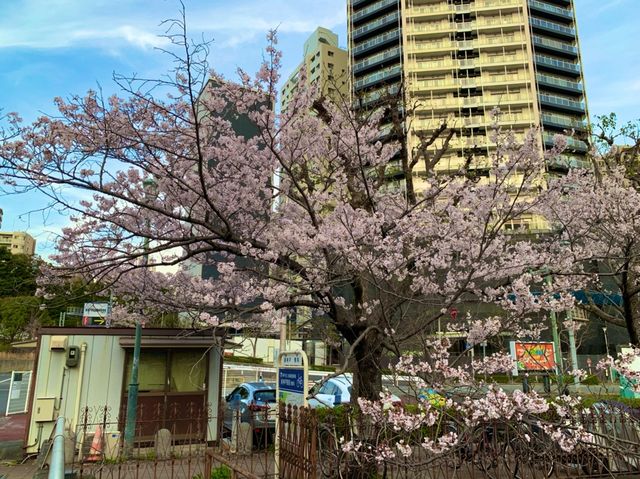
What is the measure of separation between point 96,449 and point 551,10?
70443 mm

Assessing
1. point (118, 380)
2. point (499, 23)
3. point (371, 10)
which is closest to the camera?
point (118, 380)

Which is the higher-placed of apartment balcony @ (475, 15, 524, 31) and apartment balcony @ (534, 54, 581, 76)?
apartment balcony @ (475, 15, 524, 31)

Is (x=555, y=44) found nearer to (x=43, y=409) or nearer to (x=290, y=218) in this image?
(x=290, y=218)

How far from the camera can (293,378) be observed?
5699 mm

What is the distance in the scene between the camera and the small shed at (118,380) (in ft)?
32.0

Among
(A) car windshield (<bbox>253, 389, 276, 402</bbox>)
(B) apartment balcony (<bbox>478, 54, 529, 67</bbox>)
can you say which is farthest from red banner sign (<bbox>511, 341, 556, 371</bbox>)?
(B) apartment balcony (<bbox>478, 54, 529, 67</bbox>)

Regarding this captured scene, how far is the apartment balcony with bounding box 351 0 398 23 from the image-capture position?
199 feet

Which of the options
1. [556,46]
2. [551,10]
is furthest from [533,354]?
[551,10]

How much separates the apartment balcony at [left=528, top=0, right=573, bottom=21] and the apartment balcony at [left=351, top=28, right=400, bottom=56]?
17.8 meters

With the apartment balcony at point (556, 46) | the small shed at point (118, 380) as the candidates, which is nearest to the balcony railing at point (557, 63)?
the apartment balcony at point (556, 46)

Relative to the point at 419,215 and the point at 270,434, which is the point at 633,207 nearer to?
the point at 419,215

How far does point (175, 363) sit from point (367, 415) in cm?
691

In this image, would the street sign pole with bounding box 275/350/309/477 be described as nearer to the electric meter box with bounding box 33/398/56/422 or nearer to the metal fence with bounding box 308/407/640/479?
the metal fence with bounding box 308/407/640/479

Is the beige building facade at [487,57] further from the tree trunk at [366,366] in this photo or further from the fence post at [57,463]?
the fence post at [57,463]
